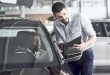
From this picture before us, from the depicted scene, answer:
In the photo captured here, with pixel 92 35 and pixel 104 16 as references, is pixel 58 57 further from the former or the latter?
pixel 104 16

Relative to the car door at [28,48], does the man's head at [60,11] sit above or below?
above

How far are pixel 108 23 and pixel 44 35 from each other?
6441 millimetres

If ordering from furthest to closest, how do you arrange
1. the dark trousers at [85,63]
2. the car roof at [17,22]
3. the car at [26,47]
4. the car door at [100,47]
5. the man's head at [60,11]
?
1. the car door at [100,47]
2. the dark trousers at [85,63]
3. the man's head at [60,11]
4. the car roof at [17,22]
5. the car at [26,47]

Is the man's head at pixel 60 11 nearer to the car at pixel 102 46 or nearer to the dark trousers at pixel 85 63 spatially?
the dark trousers at pixel 85 63

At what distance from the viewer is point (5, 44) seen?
478cm

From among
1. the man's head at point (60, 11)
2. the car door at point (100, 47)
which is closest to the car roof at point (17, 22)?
the man's head at point (60, 11)

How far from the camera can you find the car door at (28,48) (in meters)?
4.49

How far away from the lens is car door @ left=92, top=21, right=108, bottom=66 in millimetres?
10953

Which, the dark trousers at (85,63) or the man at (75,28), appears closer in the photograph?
the man at (75,28)

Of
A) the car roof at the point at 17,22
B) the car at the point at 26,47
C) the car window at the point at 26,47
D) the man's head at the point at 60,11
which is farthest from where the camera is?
the man's head at the point at 60,11

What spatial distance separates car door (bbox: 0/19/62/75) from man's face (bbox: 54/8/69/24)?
12.1 inches

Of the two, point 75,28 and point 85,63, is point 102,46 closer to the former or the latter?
point 85,63

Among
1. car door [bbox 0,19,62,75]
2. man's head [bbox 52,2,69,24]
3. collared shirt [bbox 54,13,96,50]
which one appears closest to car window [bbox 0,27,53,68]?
car door [bbox 0,19,62,75]

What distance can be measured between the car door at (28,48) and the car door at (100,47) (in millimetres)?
6128
